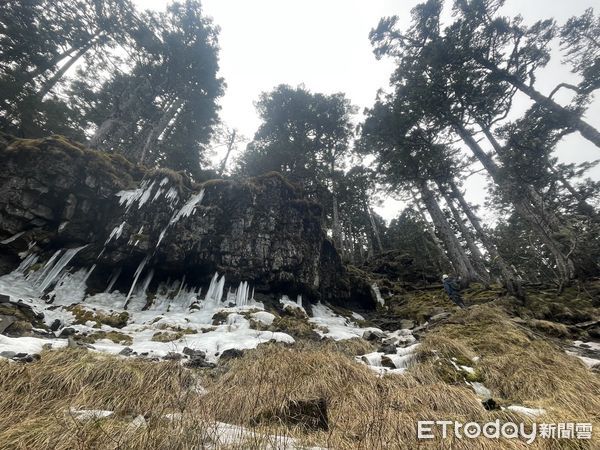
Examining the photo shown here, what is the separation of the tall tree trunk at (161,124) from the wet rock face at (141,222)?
517cm

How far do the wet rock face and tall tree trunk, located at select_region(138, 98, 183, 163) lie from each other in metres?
5.17

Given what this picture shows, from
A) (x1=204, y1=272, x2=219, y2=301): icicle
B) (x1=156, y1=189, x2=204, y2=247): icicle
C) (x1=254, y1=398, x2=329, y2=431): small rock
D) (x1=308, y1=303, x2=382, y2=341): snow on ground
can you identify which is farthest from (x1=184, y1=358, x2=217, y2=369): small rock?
(x1=156, y1=189, x2=204, y2=247): icicle

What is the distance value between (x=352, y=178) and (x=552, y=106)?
12698 millimetres

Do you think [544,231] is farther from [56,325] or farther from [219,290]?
[56,325]

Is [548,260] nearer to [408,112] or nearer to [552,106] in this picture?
[552,106]

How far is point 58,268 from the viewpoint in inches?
388

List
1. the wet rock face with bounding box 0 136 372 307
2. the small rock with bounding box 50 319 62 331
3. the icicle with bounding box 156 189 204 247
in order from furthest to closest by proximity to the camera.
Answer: the icicle with bounding box 156 189 204 247 < the wet rock face with bounding box 0 136 372 307 < the small rock with bounding box 50 319 62 331

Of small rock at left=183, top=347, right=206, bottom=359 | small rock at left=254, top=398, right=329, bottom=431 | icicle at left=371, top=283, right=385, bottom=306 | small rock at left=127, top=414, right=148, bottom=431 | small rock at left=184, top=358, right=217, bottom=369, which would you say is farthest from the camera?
icicle at left=371, top=283, right=385, bottom=306

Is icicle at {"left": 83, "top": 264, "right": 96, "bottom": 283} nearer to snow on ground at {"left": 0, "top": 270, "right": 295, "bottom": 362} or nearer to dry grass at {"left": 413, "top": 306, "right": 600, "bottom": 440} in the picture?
snow on ground at {"left": 0, "top": 270, "right": 295, "bottom": 362}

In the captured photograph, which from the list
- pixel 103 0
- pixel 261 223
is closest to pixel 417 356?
pixel 261 223

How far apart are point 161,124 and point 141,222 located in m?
10.8

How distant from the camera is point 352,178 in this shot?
71.2ft

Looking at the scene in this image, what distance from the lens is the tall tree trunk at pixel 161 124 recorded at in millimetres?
17622

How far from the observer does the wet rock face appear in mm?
10492
